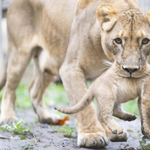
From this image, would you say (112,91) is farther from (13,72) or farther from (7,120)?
(13,72)

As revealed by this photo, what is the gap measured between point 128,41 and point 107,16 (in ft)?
1.32

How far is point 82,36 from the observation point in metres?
2.87

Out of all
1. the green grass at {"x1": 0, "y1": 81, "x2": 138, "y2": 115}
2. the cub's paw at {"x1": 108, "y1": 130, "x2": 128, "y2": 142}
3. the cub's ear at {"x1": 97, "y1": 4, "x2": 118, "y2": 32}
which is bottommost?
the cub's paw at {"x1": 108, "y1": 130, "x2": 128, "y2": 142}

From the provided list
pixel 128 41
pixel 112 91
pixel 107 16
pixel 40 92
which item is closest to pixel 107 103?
pixel 112 91

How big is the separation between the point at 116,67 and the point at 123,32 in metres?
0.27

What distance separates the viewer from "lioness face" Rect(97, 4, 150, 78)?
2.10 metres

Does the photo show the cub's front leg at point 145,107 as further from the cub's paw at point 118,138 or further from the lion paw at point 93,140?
the cub's paw at point 118,138

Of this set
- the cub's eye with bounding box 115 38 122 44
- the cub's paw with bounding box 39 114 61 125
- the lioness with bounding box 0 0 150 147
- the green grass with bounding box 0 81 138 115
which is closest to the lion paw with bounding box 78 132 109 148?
the lioness with bounding box 0 0 150 147

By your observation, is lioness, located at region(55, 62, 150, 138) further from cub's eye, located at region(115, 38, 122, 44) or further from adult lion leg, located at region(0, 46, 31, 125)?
adult lion leg, located at region(0, 46, 31, 125)

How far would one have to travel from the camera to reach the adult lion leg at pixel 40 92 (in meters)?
4.06

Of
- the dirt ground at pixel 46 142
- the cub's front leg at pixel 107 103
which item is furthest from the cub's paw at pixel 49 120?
the cub's front leg at pixel 107 103

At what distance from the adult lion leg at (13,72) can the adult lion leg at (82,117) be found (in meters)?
1.07

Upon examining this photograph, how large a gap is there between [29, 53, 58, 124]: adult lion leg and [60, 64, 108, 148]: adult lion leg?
3.80 ft

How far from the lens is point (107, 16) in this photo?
251 cm
